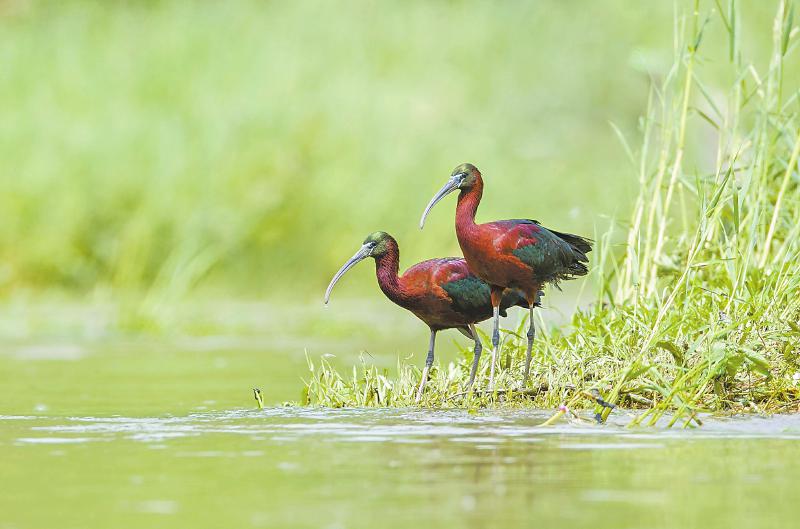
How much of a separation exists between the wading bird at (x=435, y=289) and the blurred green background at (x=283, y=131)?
18.1 feet

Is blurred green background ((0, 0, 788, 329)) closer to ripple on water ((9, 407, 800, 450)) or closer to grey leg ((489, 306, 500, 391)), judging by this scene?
grey leg ((489, 306, 500, 391))

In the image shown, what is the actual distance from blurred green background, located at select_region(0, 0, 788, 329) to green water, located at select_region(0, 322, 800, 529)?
658cm

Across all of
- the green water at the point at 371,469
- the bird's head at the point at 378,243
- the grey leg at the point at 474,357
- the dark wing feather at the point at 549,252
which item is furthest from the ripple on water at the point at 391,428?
the bird's head at the point at 378,243

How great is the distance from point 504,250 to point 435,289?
0.47m

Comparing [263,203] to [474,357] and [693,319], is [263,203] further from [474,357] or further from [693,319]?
[693,319]

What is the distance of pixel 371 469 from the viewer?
239 inches

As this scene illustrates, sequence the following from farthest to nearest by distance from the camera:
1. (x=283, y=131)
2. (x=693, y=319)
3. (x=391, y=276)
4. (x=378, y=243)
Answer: (x=283, y=131) < (x=378, y=243) < (x=391, y=276) < (x=693, y=319)

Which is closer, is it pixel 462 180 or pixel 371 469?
pixel 371 469

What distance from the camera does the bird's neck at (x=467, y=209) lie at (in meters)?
8.22

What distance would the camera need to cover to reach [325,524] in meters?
4.95

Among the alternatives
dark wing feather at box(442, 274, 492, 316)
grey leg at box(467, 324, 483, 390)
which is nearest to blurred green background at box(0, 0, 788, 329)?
grey leg at box(467, 324, 483, 390)

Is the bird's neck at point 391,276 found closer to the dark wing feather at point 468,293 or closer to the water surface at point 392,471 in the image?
the dark wing feather at point 468,293

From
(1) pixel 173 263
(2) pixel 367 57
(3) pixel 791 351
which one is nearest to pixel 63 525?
(3) pixel 791 351

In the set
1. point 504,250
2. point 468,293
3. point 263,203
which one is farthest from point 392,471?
point 263,203
